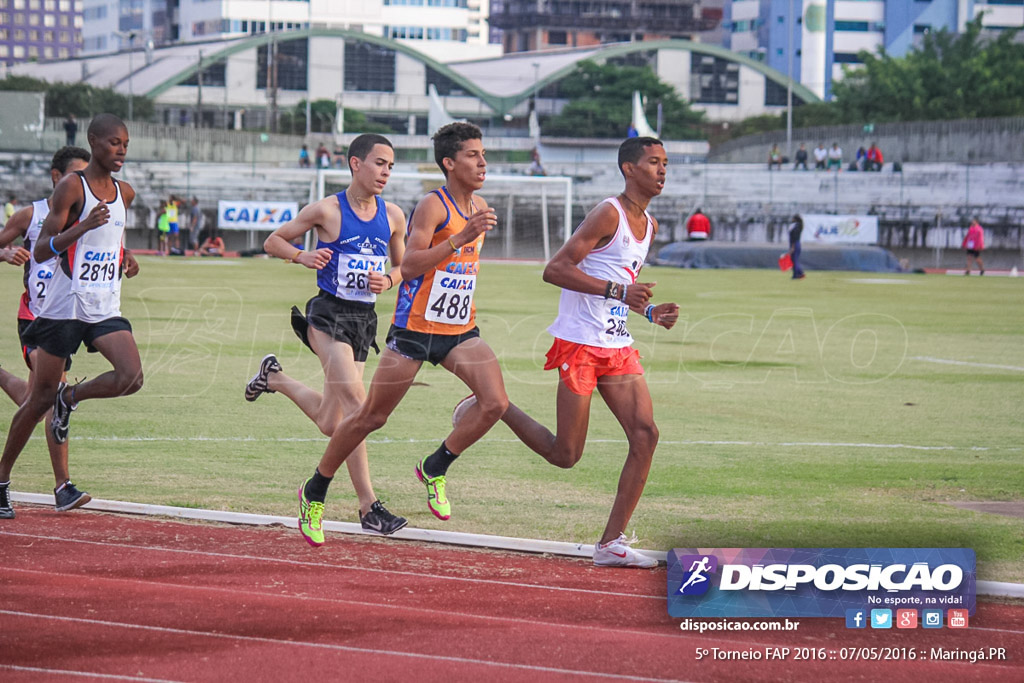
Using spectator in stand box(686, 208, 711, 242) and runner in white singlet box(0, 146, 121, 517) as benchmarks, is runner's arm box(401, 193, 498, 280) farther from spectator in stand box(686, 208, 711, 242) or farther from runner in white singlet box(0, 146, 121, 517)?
spectator in stand box(686, 208, 711, 242)

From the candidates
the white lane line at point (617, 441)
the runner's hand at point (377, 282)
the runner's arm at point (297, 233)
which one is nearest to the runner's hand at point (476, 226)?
the runner's hand at point (377, 282)

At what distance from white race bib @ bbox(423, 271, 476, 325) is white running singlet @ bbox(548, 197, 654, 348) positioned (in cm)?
51

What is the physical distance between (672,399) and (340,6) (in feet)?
488

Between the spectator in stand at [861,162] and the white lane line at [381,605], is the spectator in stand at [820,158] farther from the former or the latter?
the white lane line at [381,605]

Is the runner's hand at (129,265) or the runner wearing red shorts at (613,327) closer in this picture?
the runner wearing red shorts at (613,327)

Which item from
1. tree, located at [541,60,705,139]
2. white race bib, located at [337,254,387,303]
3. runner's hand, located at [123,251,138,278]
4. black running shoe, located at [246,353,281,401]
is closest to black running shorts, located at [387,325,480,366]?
white race bib, located at [337,254,387,303]

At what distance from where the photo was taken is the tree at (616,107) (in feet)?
365

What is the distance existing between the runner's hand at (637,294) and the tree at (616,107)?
10513 centimetres

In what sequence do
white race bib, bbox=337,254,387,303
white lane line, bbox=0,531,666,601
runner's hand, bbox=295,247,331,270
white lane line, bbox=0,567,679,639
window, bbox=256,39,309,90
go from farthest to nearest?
window, bbox=256,39,309,90 → white race bib, bbox=337,254,387,303 → runner's hand, bbox=295,247,331,270 → white lane line, bbox=0,531,666,601 → white lane line, bbox=0,567,679,639

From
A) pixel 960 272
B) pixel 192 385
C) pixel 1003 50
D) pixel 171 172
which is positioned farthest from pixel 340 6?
pixel 192 385

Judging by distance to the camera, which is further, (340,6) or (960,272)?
(340,6)

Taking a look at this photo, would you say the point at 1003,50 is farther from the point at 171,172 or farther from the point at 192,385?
the point at 192,385

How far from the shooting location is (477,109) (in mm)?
118750

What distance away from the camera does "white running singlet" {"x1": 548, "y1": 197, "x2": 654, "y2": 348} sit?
6926 mm
